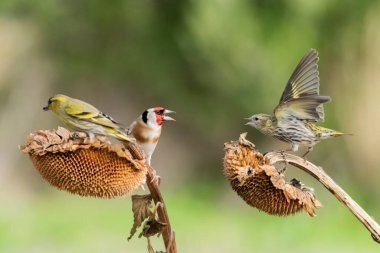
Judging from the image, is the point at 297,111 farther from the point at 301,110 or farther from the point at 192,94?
the point at 192,94

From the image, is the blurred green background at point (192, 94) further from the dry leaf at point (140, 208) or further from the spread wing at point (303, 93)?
the dry leaf at point (140, 208)

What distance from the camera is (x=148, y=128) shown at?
2.52 metres

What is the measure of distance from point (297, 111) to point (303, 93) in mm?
63

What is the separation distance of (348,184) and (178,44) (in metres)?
3.57

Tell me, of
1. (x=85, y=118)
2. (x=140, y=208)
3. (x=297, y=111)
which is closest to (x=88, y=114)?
(x=85, y=118)

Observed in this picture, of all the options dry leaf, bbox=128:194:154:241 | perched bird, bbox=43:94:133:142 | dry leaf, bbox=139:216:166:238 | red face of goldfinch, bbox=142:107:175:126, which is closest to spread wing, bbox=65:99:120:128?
perched bird, bbox=43:94:133:142

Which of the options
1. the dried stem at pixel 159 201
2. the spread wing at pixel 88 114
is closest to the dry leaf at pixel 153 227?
the dried stem at pixel 159 201

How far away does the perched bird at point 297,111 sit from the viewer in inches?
110

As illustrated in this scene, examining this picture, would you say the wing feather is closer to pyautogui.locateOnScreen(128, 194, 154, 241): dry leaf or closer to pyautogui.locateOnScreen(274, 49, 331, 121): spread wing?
pyautogui.locateOnScreen(274, 49, 331, 121): spread wing

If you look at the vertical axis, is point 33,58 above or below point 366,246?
above

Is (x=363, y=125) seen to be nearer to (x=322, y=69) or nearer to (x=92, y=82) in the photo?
(x=322, y=69)

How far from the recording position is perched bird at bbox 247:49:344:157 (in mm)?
2791

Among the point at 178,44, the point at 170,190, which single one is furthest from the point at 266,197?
the point at 170,190

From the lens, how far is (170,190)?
14625 millimetres
